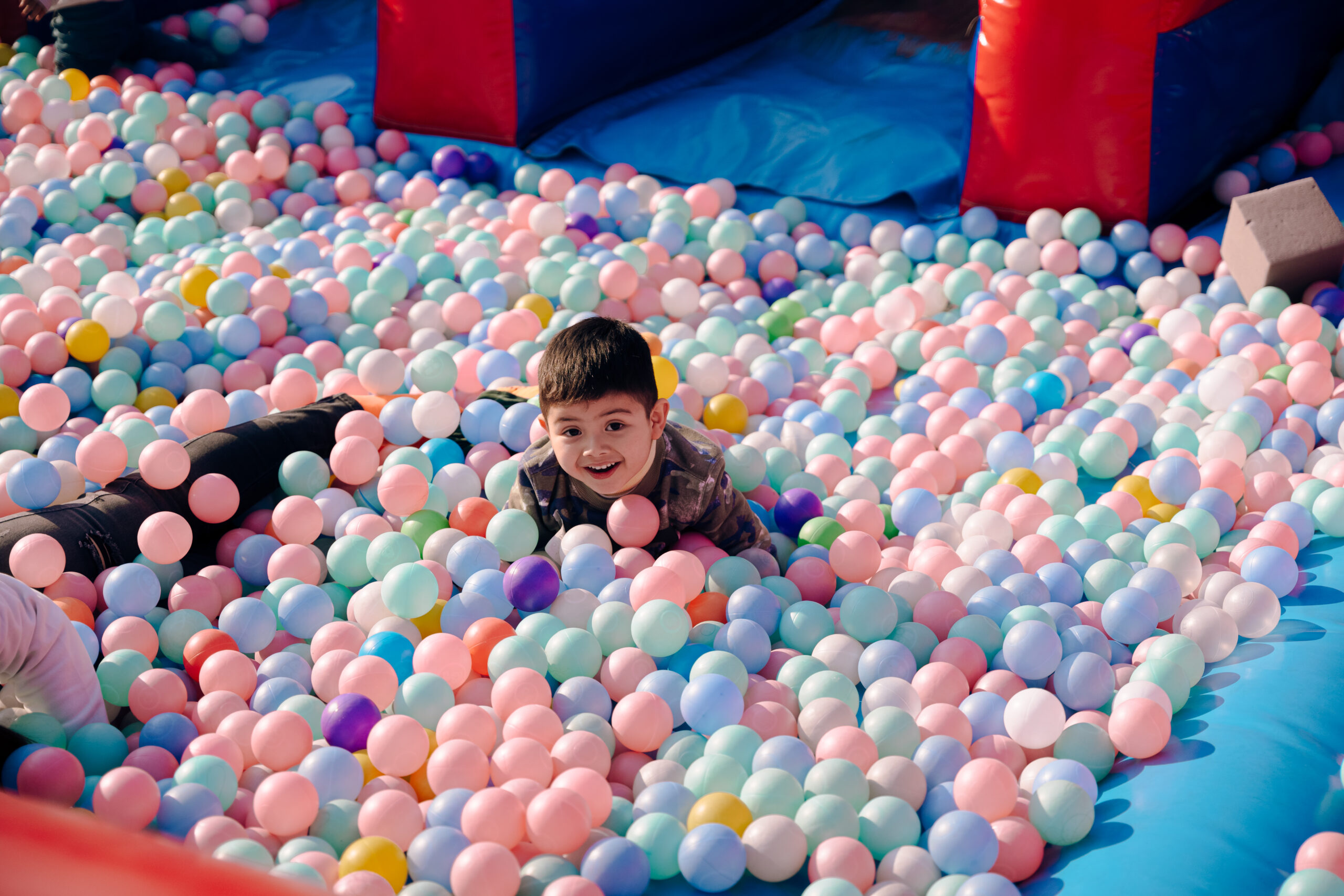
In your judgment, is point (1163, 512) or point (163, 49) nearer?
point (1163, 512)

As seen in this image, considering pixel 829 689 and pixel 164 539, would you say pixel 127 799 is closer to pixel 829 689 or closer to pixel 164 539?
pixel 164 539

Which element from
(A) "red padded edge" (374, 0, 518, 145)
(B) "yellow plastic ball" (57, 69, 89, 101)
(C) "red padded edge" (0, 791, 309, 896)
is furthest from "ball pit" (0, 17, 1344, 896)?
(C) "red padded edge" (0, 791, 309, 896)

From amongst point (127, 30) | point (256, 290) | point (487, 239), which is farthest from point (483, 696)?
point (127, 30)

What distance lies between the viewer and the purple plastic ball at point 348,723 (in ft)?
5.28

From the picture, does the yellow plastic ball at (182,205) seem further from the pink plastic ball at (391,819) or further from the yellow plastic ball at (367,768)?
the pink plastic ball at (391,819)

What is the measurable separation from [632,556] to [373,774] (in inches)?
22.3

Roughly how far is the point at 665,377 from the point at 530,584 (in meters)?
0.71

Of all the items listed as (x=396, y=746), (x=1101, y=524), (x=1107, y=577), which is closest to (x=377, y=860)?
(x=396, y=746)

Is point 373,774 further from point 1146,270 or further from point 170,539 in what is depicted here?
point 1146,270

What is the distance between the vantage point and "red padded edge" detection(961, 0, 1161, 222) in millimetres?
2914

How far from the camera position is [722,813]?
4.76ft

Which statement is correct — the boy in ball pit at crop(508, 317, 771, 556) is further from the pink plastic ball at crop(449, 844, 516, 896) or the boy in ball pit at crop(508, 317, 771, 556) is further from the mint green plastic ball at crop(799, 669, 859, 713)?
the pink plastic ball at crop(449, 844, 516, 896)

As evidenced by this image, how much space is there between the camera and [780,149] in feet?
11.7

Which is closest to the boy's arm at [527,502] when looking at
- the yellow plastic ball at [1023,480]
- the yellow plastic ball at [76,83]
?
the yellow plastic ball at [1023,480]
